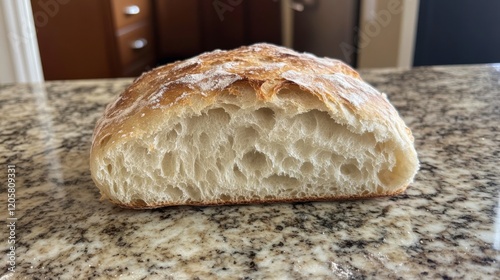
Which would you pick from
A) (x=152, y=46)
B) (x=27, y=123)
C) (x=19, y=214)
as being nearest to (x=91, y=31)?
(x=152, y=46)

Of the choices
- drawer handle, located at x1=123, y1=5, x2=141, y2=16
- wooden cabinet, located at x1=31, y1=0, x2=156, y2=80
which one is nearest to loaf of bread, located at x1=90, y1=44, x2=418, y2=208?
wooden cabinet, located at x1=31, y1=0, x2=156, y2=80

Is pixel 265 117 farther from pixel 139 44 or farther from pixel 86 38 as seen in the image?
pixel 139 44

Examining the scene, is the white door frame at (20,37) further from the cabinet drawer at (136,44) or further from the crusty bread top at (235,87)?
the crusty bread top at (235,87)

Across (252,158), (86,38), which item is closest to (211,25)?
(86,38)

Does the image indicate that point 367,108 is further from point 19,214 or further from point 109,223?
point 19,214

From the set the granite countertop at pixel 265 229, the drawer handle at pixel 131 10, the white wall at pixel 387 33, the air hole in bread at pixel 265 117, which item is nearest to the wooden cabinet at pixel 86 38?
the drawer handle at pixel 131 10
